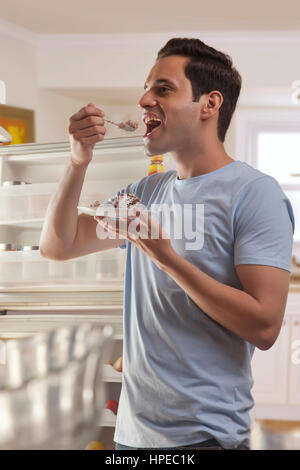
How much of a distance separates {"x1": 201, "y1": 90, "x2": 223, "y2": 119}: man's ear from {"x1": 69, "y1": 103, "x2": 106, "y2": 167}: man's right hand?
15 cm

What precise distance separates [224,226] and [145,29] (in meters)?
2.47

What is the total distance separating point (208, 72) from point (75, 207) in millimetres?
261

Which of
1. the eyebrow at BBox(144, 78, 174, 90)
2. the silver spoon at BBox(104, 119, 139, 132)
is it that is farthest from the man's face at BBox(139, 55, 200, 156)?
the silver spoon at BBox(104, 119, 139, 132)

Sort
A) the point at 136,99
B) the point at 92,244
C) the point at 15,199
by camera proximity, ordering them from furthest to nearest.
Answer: the point at 136,99 → the point at 15,199 → the point at 92,244

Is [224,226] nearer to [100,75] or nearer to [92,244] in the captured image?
[92,244]

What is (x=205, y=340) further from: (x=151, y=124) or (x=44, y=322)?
(x=44, y=322)

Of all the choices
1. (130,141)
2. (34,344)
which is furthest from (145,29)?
(34,344)

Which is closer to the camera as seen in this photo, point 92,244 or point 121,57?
point 92,244

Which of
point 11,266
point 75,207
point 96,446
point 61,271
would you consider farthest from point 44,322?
point 75,207

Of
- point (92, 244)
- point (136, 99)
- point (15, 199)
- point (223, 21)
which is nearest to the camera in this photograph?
point (92, 244)

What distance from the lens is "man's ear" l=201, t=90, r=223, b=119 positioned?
0.74 meters

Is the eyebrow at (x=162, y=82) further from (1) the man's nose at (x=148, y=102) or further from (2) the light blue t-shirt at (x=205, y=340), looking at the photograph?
(2) the light blue t-shirt at (x=205, y=340)

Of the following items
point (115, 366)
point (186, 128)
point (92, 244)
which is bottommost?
point (115, 366)

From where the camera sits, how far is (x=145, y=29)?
2865 millimetres
